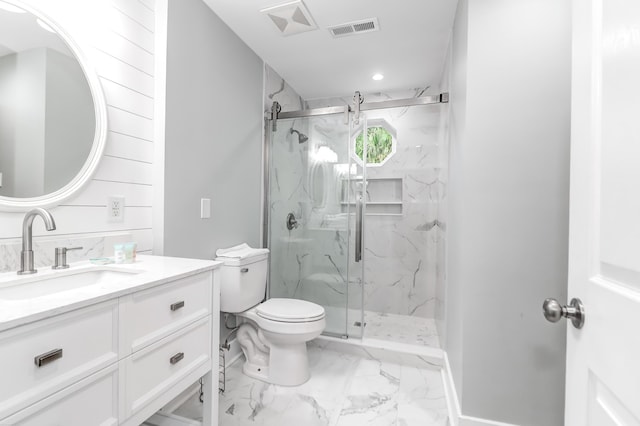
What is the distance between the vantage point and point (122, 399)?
0.90 metres

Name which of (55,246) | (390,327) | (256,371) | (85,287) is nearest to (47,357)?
(85,287)

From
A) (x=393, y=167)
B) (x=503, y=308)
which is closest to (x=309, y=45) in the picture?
(x=393, y=167)

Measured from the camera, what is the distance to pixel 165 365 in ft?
3.48

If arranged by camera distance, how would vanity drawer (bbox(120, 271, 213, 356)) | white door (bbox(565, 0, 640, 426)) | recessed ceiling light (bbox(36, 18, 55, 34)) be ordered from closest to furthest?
1. white door (bbox(565, 0, 640, 426))
2. vanity drawer (bbox(120, 271, 213, 356))
3. recessed ceiling light (bbox(36, 18, 55, 34))

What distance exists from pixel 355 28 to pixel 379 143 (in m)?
1.40

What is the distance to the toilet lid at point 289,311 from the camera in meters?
1.87

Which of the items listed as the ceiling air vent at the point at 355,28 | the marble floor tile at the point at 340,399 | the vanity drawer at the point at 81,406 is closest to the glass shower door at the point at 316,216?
the marble floor tile at the point at 340,399

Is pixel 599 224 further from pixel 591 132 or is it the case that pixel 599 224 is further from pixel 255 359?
pixel 255 359

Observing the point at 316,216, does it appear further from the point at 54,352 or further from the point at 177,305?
the point at 54,352

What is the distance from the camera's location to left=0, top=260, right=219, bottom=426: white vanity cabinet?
0.68 m

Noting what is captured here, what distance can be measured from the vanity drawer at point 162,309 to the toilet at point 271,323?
65 centimetres

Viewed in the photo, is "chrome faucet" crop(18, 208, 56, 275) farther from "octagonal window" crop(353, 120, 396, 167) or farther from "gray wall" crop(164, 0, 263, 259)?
"octagonal window" crop(353, 120, 396, 167)

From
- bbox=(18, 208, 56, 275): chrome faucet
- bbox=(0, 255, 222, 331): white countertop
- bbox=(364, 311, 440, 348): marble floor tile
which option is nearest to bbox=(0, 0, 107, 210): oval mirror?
bbox=(18, 208, 56, 275): chrome faucet

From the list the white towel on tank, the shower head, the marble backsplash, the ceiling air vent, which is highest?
the ceiling air vent
